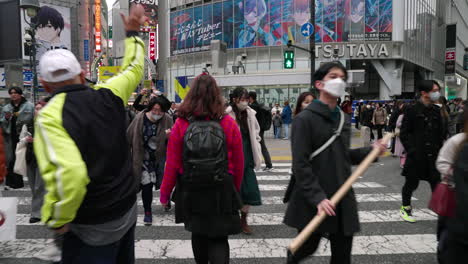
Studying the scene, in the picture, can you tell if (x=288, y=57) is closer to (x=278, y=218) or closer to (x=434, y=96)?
(x=278, y=218)

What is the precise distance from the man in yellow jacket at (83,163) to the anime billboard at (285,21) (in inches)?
1445

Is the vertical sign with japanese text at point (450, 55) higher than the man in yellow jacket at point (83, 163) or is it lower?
higher

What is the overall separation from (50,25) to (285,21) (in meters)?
23.7

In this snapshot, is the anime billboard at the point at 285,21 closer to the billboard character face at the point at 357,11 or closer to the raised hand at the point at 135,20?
the billboard character face at the point at 357,11

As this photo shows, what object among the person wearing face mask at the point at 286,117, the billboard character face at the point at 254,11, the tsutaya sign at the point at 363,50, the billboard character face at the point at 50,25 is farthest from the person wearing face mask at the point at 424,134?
the billboard character face at the point at 50,25

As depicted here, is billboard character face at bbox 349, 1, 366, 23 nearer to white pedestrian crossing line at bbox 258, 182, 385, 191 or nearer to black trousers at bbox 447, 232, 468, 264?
white pedestrian crossing line at bbox 258, 182, 385, 191

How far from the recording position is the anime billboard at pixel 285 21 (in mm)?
36219

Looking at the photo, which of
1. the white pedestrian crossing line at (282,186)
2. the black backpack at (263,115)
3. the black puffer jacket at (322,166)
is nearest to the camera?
the black puffer jacket at (322,166)

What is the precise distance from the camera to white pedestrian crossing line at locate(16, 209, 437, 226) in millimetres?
5332

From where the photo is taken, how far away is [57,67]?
1.91 metres

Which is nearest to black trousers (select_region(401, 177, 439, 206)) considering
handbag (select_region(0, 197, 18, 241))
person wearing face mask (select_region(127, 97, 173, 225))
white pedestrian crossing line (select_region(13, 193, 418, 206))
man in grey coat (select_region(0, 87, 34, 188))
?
white pedestrian crossing line (select_region(13, 193, 418, 206))

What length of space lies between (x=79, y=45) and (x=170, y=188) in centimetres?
5052

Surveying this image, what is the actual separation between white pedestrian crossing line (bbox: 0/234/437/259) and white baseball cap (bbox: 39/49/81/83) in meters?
2.66

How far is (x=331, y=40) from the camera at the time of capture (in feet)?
121
